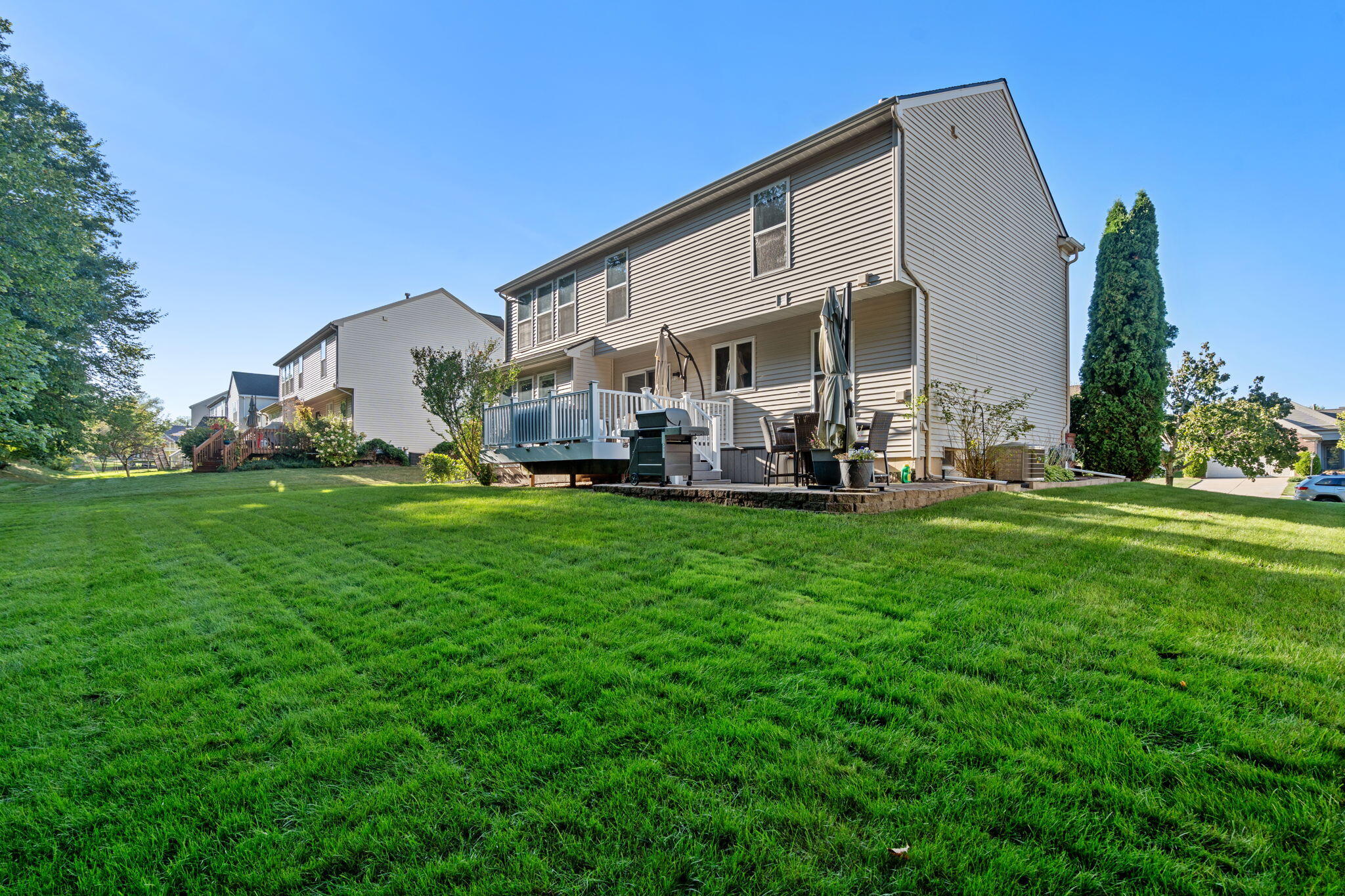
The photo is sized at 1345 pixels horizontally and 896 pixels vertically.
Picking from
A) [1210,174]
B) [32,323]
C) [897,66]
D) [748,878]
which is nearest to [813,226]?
[897,66]

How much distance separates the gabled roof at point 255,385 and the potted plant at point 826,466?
47.9 m

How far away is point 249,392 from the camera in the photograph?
1697 inches

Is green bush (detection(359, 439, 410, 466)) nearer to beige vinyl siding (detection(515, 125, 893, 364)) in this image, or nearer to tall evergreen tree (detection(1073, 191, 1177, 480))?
beige vinyl siding (detection(515, 125, 893, 364))

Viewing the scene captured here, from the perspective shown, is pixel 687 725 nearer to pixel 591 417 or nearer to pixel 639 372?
pixel 591 417

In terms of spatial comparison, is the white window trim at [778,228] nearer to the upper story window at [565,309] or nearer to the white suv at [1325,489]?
the upper story window at [565,309]

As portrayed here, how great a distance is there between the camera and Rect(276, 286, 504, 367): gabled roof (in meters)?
25.1

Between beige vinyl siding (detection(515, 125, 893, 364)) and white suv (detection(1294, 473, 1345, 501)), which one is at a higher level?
beige vinyl siding (detection(515, 125, 893, 364))

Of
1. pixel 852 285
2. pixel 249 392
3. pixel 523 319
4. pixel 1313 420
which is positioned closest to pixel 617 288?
pixel 523 319

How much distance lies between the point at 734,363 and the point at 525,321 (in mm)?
8603

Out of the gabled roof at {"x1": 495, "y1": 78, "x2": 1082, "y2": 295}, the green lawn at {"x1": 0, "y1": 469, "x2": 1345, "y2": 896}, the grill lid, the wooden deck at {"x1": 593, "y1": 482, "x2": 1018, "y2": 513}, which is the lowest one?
the green lawn at {"x1": 0, "y1": 469, "x2": 1345, "y2": 896}

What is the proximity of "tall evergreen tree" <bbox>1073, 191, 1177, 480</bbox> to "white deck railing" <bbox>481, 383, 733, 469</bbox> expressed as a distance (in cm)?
1046

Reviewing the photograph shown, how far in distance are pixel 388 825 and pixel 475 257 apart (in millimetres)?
22416

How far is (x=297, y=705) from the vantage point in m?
2.44

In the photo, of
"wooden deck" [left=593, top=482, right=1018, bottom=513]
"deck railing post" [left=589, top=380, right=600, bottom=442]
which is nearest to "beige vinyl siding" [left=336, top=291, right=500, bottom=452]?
"deck railing post" [left=589, top=380, right=600, bottom=442]
